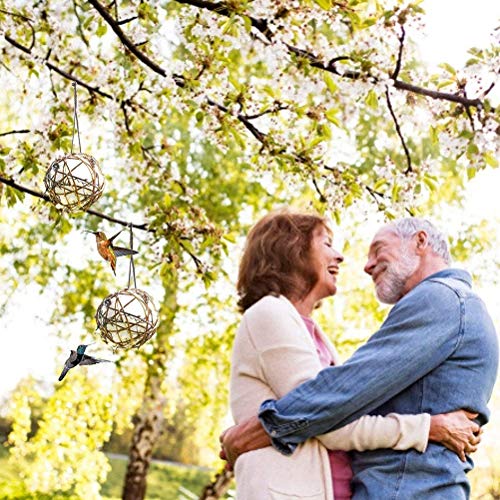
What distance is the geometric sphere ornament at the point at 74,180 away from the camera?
2018mm

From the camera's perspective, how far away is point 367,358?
177cm

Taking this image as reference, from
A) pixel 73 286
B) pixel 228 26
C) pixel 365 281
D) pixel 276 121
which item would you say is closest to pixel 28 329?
pixel 73 286

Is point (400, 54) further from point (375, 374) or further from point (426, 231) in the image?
point (375, 374)

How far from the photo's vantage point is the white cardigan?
5.75 feet

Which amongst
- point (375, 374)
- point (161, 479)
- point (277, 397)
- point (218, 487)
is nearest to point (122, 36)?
point (277, 397)

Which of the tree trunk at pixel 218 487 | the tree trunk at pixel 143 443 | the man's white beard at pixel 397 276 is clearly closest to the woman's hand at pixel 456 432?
the man's white beard at pixel 397 276

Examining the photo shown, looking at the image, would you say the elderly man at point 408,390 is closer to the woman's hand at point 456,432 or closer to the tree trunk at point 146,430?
the woman's hand at point 456,432

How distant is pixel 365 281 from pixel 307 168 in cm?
462

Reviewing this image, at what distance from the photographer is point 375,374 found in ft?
5.73

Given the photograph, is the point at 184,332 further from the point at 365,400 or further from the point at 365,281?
the point at 365,400

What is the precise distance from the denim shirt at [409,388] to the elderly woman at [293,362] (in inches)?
1.4

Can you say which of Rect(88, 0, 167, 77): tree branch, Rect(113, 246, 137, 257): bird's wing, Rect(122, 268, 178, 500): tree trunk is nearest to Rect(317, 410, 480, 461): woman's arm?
Rect(113, 246, 137, 257): bird's wing

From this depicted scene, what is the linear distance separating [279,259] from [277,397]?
35cm

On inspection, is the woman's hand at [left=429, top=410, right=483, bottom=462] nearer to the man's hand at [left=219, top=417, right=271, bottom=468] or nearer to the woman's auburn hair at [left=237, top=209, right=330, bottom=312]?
the man's hand at [left=219, top=417, right=271, bottom=468]
